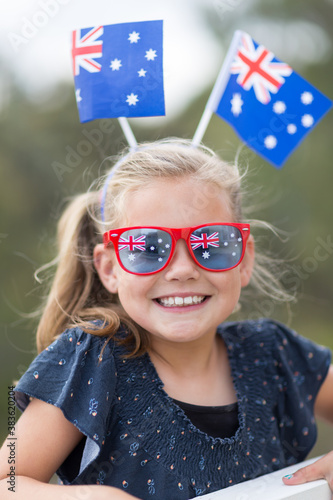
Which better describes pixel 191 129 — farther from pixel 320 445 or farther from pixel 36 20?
pixel 320 445

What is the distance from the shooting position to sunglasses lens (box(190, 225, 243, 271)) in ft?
4.90

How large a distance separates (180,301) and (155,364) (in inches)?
9.1

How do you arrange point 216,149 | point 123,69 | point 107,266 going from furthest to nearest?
1. point 216,149
2. point 107,266
3. point 123,69

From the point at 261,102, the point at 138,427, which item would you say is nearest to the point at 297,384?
the point at 138,427

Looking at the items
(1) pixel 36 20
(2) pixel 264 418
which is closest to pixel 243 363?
(2) pixel 264 418

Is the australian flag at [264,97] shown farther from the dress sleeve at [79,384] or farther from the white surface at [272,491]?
the white surface at [272,491]

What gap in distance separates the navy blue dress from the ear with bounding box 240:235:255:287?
0.91 ft

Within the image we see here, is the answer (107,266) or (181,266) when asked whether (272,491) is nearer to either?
(181,266)

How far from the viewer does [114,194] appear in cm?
166

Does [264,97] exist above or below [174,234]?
above

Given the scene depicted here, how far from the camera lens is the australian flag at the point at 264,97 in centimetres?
178

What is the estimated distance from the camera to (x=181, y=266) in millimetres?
1495

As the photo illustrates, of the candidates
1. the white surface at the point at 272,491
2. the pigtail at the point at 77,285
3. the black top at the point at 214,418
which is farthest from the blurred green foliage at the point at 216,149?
the white surface at the point at 272,491

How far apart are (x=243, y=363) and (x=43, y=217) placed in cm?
178
